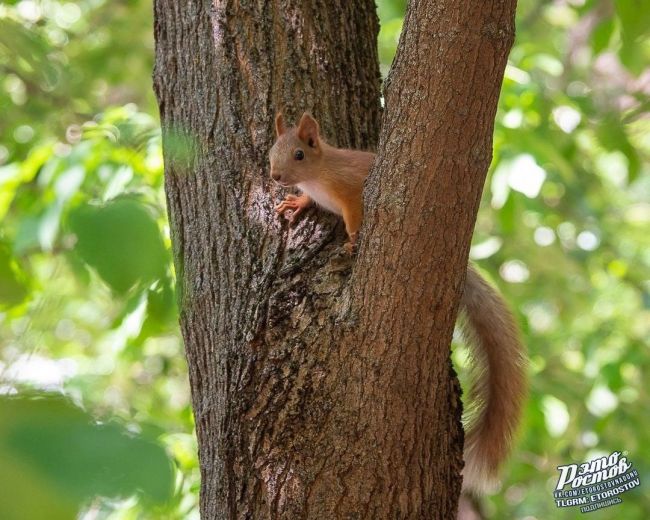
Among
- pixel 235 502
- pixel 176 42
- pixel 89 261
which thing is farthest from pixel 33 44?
pixel 176 42

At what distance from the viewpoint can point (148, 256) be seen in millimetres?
510

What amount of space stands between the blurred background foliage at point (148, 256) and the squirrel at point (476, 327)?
0.43 meters

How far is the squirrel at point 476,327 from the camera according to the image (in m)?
2.03

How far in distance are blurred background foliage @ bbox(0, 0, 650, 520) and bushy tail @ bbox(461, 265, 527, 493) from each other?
48 centimetres

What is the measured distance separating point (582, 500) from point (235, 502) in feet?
3.57

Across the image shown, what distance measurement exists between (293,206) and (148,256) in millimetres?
1407

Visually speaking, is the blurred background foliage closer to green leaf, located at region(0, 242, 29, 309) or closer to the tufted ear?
green leaf, located at region(0, 242, 29, 309)

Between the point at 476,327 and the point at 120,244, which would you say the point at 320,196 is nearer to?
the point at 476,327

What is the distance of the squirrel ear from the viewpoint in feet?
6.45

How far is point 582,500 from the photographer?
2.22 meters

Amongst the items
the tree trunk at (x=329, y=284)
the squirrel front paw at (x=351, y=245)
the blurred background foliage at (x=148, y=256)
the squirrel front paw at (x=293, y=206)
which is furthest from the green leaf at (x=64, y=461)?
the squirrel front paw at (x=293, y=206)

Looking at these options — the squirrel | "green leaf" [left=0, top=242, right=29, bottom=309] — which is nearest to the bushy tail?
the squirrel

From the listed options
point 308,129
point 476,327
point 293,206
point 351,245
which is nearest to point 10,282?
point 351,245

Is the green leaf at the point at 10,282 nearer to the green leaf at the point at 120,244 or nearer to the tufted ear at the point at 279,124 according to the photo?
the green leaf at the point at 120,244
